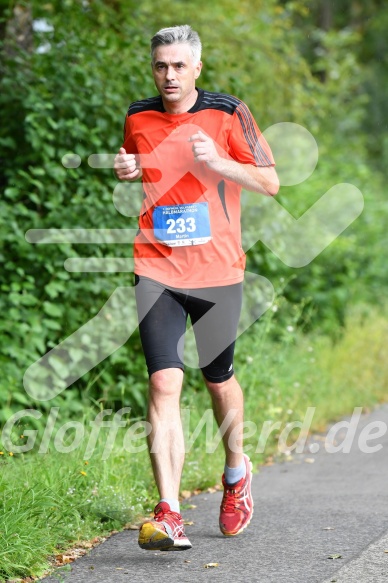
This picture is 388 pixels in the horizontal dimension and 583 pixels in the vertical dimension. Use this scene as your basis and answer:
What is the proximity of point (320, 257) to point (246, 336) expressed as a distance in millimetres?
4189


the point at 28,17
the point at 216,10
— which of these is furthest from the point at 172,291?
the point at 216,10

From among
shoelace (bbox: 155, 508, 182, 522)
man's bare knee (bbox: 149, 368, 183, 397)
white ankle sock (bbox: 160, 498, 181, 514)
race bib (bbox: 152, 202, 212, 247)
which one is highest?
race bib (bbox: 152, 202, 212, 247)

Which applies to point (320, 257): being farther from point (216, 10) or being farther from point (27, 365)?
point (27, 365)

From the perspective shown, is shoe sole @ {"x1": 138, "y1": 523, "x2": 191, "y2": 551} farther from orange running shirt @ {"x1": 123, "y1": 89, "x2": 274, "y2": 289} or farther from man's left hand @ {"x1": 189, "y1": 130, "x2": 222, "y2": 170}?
man's left hand @ {"x1": 189, "y1": 130, "x2": 222, "y2": 170}

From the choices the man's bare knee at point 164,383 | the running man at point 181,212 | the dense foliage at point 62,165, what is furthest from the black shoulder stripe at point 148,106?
the dense foliage at point 62,165

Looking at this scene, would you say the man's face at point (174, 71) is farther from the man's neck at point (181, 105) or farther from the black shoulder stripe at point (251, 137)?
the black shoulder stripe at point (251, 137)

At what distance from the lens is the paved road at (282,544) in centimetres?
417

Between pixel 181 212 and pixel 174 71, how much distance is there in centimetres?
64

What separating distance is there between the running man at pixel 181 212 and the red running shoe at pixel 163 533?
20 centimetres

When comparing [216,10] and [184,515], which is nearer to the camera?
[184,515]

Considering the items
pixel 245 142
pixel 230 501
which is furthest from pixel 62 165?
pixel 230 501

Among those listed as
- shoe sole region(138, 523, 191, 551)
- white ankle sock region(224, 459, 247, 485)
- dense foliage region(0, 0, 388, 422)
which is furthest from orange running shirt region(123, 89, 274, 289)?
dense foliage region(0, 0, 388, 422)

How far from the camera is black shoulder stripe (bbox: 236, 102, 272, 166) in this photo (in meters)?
4.81

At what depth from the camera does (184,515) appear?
18.1 feet
